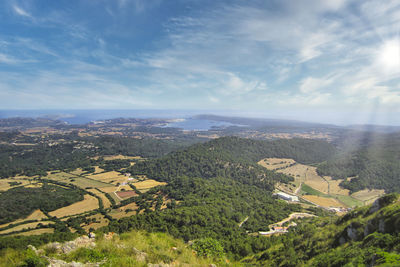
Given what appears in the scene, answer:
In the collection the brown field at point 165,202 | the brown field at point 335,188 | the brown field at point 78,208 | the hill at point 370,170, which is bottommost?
the brown field at point 335,188

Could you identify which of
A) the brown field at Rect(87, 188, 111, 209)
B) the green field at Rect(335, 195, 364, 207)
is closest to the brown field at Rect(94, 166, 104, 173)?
the brown field at Rect(87, 188, 111, 209)

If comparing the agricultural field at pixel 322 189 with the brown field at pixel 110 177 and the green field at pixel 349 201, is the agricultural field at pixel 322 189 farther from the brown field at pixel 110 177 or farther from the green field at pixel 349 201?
the brown field at pixel 110 177

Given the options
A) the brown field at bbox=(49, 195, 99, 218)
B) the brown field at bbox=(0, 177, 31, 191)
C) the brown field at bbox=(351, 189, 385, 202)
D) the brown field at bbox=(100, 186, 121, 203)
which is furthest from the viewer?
the brown field at bbox=(351, 189, 385, 202)

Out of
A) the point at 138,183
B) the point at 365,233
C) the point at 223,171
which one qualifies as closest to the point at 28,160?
the point at 138,183

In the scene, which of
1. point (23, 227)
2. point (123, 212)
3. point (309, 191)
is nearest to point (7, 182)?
point (23, 227)

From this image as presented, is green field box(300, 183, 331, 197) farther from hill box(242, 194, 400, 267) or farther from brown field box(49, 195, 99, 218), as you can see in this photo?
brown field box(49, 195, 99, 218)

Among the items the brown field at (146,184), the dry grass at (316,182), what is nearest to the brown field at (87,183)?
the brown field at (146,184)

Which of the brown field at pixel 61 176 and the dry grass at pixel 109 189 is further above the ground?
the dry grass at pixel 109 189
